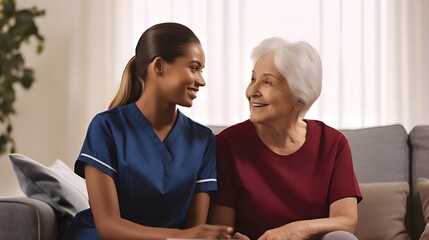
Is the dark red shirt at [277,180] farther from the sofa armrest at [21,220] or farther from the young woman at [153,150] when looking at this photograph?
the sofa armrest at [21,220]

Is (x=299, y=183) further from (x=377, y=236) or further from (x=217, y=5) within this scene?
(x=217, y=5)

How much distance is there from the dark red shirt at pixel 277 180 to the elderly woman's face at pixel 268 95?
107mm

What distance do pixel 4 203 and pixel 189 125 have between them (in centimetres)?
60

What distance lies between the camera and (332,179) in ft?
7.64

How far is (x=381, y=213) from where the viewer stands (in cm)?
282

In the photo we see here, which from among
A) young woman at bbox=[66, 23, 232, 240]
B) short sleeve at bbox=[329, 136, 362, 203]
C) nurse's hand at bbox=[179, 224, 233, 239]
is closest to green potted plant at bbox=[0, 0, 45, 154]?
nurse's hand at bbox=[179, 224, 233, 239]

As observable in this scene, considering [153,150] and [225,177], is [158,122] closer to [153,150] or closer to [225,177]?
[153,150]

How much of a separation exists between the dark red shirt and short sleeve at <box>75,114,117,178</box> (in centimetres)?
40

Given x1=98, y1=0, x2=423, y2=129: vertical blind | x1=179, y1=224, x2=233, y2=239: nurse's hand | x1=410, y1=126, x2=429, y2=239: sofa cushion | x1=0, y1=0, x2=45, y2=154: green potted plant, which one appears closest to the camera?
x1=0, y1=0, x2=45, y2=154: green potted plant

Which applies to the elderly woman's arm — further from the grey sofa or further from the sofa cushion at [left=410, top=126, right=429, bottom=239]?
the sofa cushion at [left=410, top=126, right=429, bottom=239]

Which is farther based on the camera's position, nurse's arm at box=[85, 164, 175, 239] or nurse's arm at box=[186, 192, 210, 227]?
nurse's arm at box=[186, 192, 210, 227]

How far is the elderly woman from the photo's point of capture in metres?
2.30

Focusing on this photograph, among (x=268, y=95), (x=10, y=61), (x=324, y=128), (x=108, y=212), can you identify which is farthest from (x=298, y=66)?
(x=10, y=61)

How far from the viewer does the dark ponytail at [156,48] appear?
2.11 m
